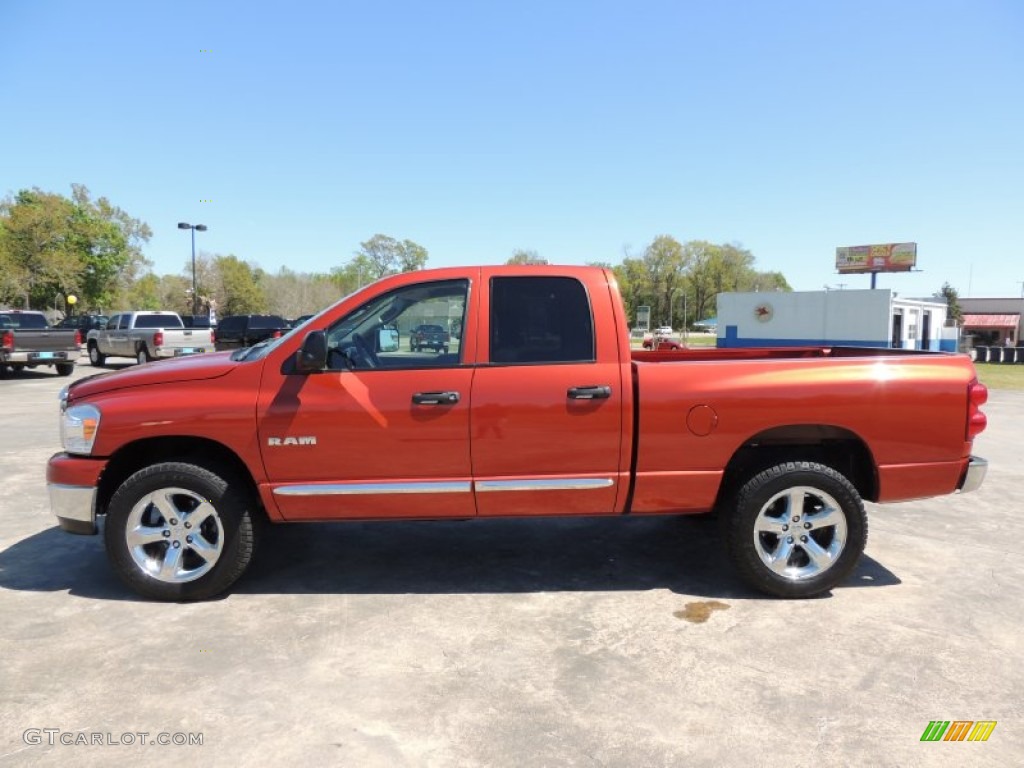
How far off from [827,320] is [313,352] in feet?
111

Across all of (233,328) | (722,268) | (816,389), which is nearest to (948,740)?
(816,389)

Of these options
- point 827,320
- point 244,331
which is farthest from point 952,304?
point 244,331

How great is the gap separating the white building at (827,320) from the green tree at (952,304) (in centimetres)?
4214

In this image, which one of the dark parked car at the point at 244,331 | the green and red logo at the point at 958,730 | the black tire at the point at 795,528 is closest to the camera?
the green and red logo at the point at 958,730

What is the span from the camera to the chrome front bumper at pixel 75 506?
154 inches

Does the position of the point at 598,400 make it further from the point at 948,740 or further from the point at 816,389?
the point at 948,740

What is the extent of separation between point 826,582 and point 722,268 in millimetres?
95038

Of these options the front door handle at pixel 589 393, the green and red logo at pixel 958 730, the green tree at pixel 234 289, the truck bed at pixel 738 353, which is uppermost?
the green tree at pixel 234 289

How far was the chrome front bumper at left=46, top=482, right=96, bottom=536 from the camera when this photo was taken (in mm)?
3900

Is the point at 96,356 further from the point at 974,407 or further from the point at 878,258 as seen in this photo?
the point at 878,258

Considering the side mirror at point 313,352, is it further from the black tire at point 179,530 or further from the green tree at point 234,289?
the green tree at point 234,289

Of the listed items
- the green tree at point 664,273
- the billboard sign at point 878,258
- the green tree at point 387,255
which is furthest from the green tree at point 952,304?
the green tree at point 387,255

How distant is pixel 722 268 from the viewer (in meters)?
93.5

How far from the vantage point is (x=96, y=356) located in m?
24.5
